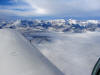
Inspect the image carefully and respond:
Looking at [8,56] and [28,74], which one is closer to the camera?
[28,74]

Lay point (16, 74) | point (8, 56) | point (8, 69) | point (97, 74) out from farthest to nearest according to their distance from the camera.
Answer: point (8, 56)
point (8, 69)
point (16, 74)
point (97, 74)

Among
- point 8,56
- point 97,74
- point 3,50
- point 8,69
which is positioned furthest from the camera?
point 3,50

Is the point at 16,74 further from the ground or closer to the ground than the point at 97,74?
closer to the ground

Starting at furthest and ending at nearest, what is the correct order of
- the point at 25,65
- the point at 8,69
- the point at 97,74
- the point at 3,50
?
the point at 3,50, the point at 25,65, the point at 8,69, the point at 97,74

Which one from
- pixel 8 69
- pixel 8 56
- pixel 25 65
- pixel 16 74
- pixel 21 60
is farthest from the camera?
pixel 8 56

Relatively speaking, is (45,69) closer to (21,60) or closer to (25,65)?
Result: (25,65)

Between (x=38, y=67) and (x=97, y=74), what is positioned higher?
(x=97, y=74)

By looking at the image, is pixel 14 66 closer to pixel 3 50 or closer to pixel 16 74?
pixel 16 74

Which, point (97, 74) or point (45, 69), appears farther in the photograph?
point (45, 69)

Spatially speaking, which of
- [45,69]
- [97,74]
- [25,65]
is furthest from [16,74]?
[97,74]

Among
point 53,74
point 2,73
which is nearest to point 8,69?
point 2,73
